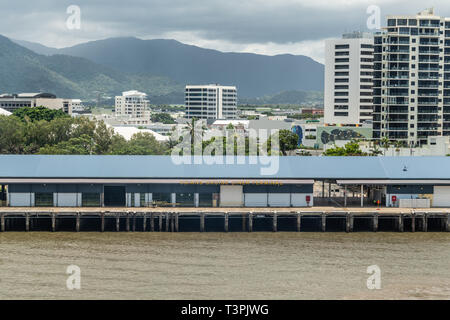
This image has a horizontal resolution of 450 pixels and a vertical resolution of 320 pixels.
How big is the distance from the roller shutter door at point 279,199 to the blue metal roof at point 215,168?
165cm

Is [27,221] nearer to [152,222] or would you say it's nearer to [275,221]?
[152,222]

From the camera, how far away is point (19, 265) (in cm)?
4794

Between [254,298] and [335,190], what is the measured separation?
40218 mm

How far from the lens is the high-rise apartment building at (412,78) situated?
426ft

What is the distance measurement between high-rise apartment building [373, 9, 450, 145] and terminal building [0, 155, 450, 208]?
67700 millimetres

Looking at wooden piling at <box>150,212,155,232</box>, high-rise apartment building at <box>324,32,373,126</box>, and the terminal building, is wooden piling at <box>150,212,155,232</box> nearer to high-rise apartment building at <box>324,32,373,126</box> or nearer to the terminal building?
the terminal building

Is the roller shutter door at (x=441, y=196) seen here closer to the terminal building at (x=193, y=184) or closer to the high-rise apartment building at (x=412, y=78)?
the terminal building at (x=193, y=184)

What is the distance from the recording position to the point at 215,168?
64.8 metres

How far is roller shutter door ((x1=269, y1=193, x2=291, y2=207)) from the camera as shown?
6319 centimetres

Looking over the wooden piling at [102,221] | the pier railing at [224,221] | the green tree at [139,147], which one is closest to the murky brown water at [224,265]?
the wooden piling at [102,221]

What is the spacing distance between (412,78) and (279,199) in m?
76.7

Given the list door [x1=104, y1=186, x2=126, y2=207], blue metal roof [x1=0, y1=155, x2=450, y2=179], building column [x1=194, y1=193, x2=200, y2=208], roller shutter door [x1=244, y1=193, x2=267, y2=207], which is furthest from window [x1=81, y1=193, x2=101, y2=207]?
roller shutter door [x1=244, y1=193, x2=267, y2=207]

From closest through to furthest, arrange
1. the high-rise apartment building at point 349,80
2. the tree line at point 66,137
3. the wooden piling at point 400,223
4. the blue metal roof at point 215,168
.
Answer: the wooden piling at point 400,223
the blue metal roof at point 215,168
the tree line at point 66,137
the high-rise apartment building at point 349,80

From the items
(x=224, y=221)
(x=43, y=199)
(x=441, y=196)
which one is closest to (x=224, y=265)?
(x=224, y=221)
